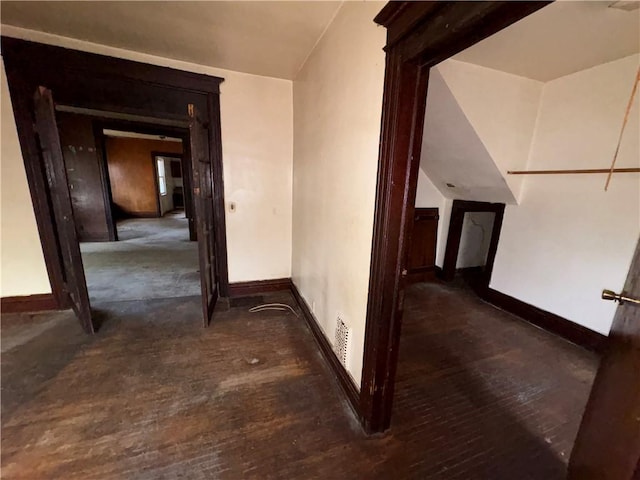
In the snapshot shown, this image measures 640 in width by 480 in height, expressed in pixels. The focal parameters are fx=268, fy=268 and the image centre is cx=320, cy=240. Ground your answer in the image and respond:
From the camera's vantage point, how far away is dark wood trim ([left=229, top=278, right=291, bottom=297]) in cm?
308

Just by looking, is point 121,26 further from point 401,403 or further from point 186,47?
point 401,403

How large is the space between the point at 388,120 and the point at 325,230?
1.00 meters

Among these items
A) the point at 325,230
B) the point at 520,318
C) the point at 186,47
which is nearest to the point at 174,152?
the point at 186,47

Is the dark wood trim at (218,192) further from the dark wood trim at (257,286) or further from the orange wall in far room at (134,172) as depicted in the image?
the orange wall in far room at (134,172)

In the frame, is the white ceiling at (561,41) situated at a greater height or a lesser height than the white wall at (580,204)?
greater

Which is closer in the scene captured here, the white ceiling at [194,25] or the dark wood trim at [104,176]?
the white ceiling at [194,25]

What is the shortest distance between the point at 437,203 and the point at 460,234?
0.52m

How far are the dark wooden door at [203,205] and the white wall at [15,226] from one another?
1.49 metres

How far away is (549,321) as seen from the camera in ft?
8.54

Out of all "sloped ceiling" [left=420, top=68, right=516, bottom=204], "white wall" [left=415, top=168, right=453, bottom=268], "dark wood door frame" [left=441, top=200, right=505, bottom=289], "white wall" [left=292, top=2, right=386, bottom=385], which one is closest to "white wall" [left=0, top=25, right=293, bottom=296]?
"white wall" [left=292, top=2, right=386, bottom=385]

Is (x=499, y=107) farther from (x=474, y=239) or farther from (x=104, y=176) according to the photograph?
(x=104, y=176)

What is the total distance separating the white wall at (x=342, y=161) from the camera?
1.37 metres

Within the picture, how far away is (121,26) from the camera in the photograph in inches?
75.2

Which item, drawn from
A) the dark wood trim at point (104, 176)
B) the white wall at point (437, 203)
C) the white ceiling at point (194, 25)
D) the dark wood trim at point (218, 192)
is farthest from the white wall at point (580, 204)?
the dark wood trim at point (104, 176)
